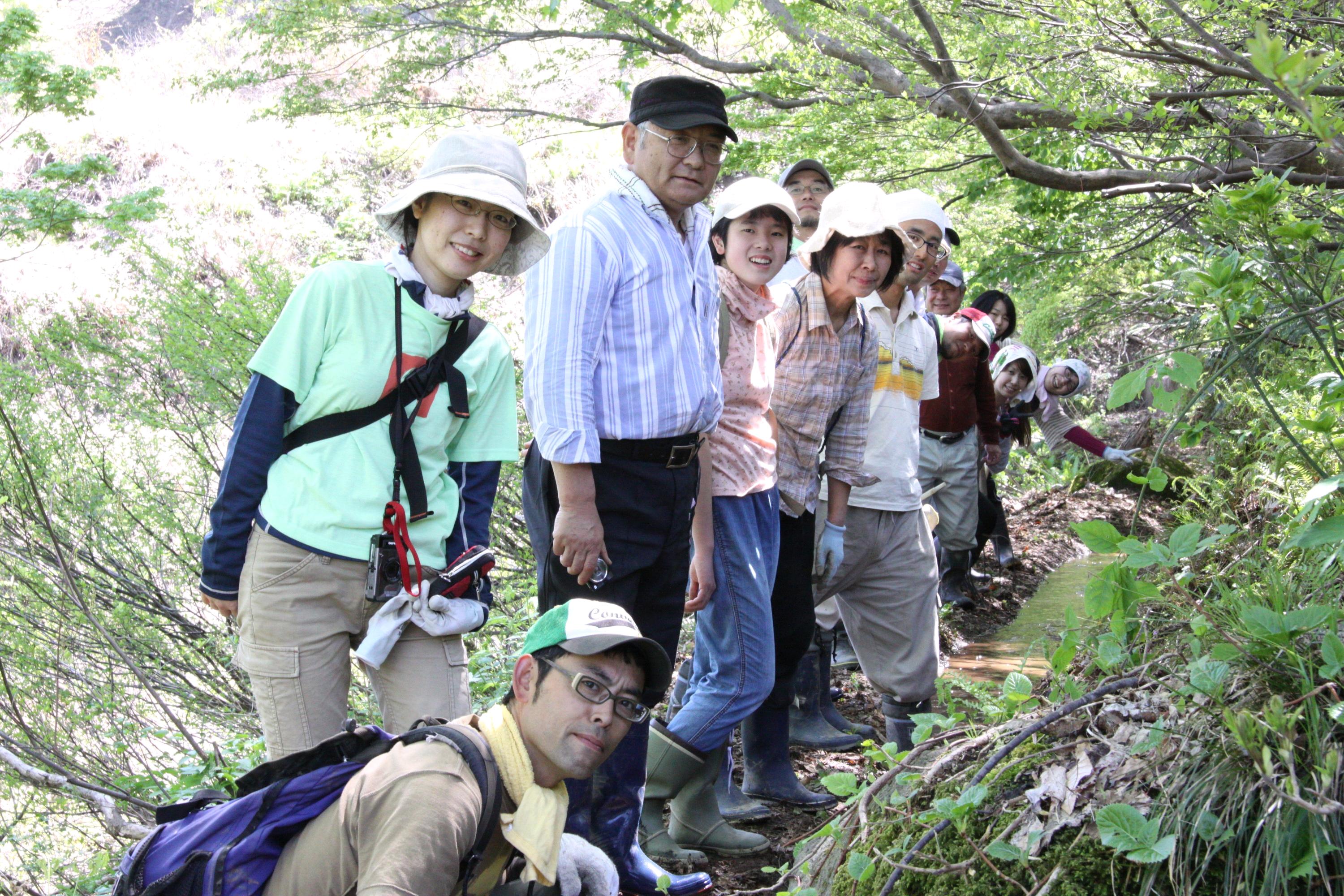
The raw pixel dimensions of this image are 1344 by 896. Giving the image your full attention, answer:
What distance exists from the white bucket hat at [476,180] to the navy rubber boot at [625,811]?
1.42 metres

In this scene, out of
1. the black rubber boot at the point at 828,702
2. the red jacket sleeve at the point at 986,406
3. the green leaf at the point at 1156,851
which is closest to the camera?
the green leaf at the point at 1156,851

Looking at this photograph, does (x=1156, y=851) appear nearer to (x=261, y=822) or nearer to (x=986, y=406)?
(x=261, y=822)

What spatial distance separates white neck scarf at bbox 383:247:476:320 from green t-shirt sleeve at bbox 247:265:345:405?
16 centimetres

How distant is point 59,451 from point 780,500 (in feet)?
17.3

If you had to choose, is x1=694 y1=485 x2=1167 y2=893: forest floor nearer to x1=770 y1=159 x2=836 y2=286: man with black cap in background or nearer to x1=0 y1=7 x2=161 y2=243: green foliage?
x1=770 y1=159 x2=836 y2=286: man with black cap in background

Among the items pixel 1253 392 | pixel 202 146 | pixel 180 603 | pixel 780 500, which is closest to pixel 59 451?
pixel 180 603

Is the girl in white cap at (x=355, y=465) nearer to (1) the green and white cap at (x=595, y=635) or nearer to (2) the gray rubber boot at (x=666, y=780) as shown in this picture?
(1) the green and white cap at (x=595, y=635)

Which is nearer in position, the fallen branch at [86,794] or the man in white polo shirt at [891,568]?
the fallen branch at [86,794]

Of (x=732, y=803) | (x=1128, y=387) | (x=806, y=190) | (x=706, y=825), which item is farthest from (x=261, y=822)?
(x=806, y=190)

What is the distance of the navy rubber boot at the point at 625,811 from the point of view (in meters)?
3.25

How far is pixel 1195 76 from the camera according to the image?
622 centimetres

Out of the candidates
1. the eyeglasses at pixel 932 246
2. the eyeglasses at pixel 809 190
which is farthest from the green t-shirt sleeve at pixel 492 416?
the eyeglasses at pixel 809 190

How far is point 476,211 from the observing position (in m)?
3.01

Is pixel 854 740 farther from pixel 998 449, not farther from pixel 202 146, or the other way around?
pixel 202 146
